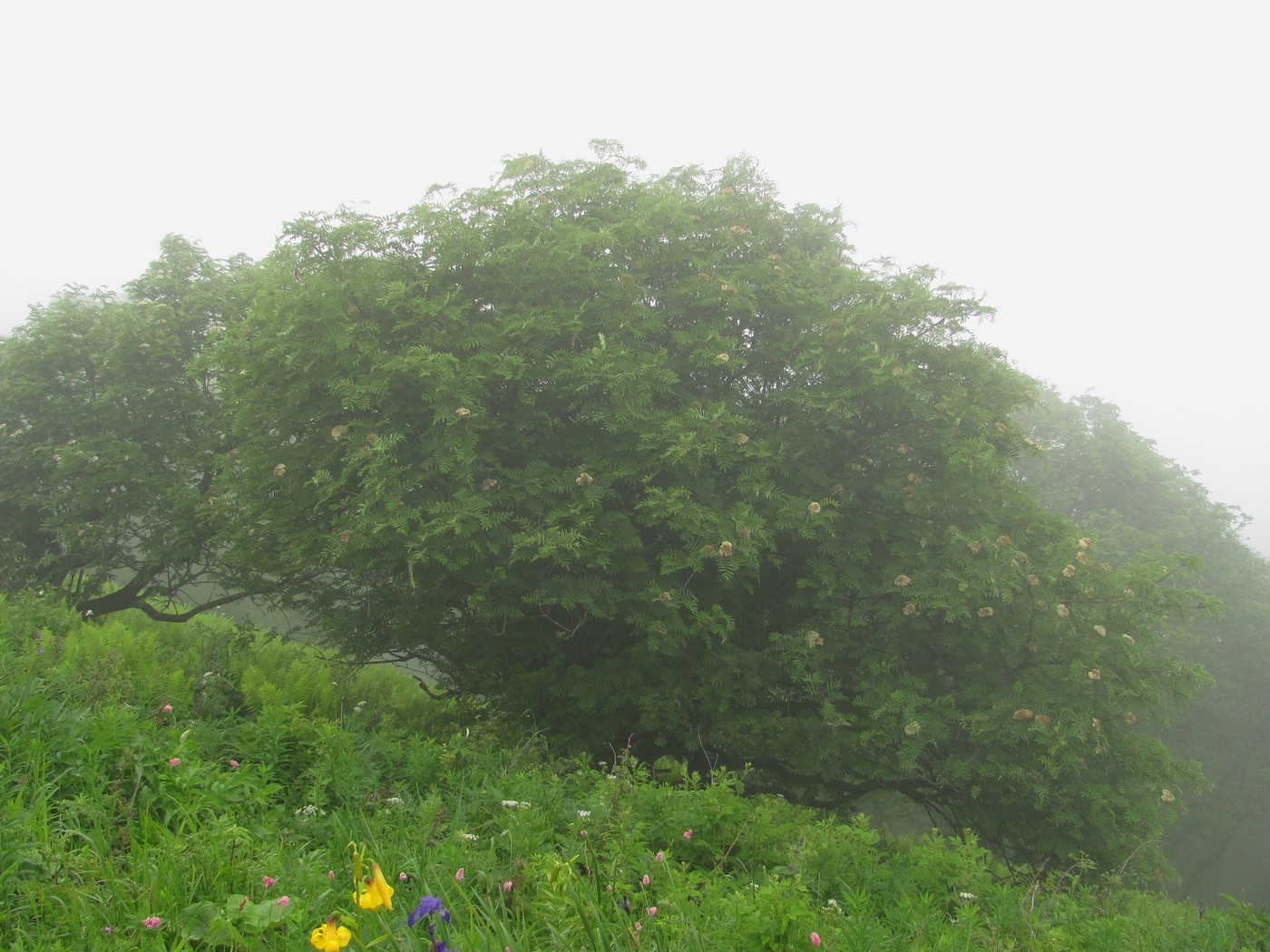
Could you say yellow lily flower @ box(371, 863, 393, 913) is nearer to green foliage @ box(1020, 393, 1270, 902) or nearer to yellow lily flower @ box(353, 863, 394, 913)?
yellow lily flower @ box(353, 863, 394, 913)

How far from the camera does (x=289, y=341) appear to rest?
22.9 ft

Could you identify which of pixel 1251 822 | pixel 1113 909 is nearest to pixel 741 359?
pixel 1113 909

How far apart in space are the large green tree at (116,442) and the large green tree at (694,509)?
4.05 metres

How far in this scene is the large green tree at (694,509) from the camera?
6793mm

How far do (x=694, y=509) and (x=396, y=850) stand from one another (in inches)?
156

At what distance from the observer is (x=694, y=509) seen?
650 centimetres

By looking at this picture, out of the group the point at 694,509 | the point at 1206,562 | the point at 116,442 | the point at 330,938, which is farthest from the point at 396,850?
the point at 1206,562

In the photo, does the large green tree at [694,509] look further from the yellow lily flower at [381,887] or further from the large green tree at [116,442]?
the yellow lily flower at [381,887]

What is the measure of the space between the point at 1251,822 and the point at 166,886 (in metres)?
27.2

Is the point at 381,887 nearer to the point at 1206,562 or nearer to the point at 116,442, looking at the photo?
the point at 116,442

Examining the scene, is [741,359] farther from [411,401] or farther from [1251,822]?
[1251,822]

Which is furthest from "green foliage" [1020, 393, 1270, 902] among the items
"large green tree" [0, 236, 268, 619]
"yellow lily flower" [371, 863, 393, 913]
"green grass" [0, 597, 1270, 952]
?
"yellow lily flower" [371, 863, 393, 913]

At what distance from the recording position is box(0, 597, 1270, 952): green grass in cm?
241

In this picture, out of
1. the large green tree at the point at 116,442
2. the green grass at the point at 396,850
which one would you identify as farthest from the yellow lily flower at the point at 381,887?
the large green tree at the point at 116,442
